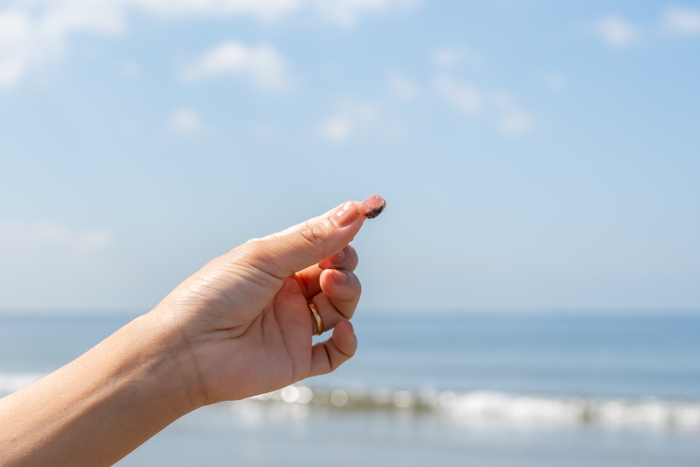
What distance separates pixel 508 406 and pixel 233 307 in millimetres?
11472

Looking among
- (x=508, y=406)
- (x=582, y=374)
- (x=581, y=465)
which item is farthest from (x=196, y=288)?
(x=582, y=374)

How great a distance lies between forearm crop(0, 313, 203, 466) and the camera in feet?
6.72

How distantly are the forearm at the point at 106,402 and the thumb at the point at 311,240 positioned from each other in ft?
1.34

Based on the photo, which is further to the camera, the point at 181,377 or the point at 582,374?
the point at 582,374

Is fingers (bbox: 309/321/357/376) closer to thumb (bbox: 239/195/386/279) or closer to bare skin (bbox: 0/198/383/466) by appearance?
bare skin (bbox: 0/198/383/466)

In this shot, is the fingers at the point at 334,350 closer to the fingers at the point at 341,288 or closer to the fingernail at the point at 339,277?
the fingers at the point at 341,288

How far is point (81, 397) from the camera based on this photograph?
2.12 metres

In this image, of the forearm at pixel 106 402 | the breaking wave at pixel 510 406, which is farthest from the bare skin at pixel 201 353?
the breaking wave at pixel 510 406

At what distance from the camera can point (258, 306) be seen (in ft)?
7.93

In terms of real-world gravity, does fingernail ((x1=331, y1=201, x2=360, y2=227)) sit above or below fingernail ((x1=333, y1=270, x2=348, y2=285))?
above

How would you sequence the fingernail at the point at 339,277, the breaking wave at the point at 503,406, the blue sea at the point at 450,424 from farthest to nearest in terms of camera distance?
the breaking wave at the point at 503,406, the blue sea at the point at 450,424, the fingernail at the point at 339,277

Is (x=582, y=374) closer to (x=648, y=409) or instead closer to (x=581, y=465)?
(x=648, y=409)

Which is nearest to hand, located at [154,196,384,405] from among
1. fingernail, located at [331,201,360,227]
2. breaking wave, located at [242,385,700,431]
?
fingernail, located at [331,201,360,227]

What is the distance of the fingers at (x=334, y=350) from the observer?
2.63 m
